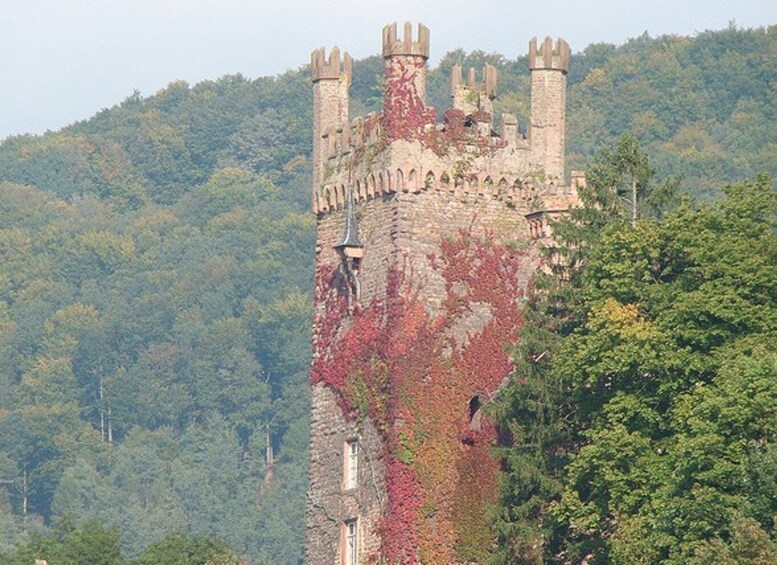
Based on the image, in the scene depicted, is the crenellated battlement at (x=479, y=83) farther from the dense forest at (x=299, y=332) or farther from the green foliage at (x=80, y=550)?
the green foliage at (x=80, y=550)

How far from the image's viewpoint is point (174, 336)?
522 feet

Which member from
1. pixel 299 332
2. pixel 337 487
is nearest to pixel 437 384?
pixel 337 487

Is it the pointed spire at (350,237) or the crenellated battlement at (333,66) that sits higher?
the crenellated battlement at (333,66)

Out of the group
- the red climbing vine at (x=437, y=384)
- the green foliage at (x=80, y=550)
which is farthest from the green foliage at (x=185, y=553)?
the red climbing vine at (x=437, y=384)

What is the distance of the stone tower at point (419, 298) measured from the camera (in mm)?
60906

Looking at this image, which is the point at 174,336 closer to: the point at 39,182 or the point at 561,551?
the point at 39,182

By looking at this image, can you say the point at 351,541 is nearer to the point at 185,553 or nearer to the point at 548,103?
the point at 548,103

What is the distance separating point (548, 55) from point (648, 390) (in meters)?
10.4

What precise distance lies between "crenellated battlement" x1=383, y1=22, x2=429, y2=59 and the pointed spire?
3085mm

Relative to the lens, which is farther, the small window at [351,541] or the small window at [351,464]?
the small window at [351,464]

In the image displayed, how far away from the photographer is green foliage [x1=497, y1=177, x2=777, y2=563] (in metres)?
52.7

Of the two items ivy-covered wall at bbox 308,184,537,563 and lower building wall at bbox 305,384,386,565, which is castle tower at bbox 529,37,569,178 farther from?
lower building wall at bbox 305,384,386,565

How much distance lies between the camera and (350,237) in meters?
63.2

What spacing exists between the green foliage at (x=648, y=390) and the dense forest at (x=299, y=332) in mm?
54
